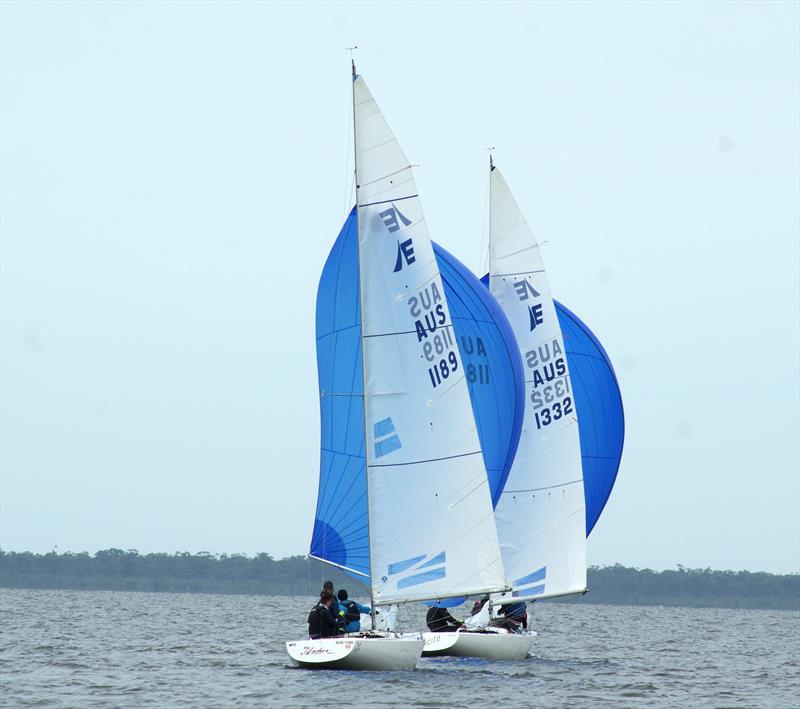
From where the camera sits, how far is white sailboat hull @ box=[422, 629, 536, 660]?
87.1 feet

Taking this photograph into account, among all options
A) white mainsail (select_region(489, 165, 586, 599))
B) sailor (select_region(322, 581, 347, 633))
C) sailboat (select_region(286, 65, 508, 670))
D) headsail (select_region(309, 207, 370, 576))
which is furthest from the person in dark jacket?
sailor (select_region(322, 581, 347, 633))

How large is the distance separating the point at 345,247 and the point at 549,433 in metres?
7.94

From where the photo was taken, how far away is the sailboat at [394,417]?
23.5 m

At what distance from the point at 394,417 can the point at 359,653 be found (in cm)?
369

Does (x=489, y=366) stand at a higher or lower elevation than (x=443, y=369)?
higher

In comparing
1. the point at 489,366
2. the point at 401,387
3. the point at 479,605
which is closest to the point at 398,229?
the point at 401,387

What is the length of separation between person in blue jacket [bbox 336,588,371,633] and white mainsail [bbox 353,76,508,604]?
0.44 metres

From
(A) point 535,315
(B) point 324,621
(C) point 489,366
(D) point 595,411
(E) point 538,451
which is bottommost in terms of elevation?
(B) point 324,621

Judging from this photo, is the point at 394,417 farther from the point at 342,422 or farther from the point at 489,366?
the point at 489,366

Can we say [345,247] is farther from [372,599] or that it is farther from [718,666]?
[718,666]

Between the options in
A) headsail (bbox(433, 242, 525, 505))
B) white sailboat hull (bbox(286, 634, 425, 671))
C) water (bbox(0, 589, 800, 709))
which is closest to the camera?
water (bbox(0, 589, 800, 709))

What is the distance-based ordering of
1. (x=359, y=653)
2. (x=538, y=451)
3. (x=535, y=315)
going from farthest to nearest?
(x=535, y=315)
(x=538, y=451)
(x=359, y=653)

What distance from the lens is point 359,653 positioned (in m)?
22.3

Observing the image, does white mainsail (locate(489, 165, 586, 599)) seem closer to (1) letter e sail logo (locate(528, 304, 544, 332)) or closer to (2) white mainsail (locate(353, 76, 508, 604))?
(1) letter e sail logo (locate(528, 304, 544, 332))
